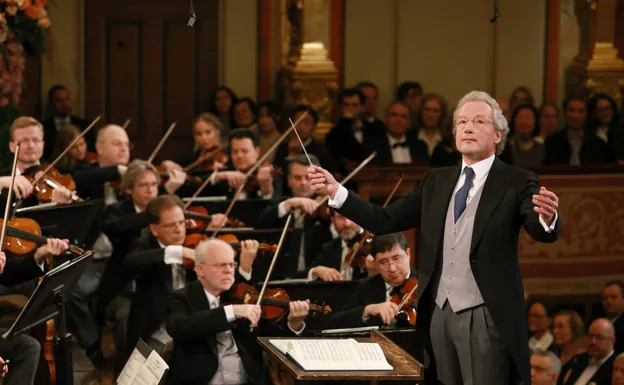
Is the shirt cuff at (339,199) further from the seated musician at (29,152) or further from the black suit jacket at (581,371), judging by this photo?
the black suit jacket at (581,371)

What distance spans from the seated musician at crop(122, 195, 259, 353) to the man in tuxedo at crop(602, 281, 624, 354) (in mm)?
2250

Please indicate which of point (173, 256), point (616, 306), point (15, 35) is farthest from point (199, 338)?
point (15, 35)

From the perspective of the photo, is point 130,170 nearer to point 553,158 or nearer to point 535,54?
point 553,158

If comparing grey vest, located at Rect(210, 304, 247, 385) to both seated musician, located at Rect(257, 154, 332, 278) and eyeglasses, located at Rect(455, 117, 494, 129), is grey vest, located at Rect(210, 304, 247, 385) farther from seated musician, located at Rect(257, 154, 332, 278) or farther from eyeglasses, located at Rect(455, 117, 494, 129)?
eyeglasses, located at Rect(455, 117, 494, 129)

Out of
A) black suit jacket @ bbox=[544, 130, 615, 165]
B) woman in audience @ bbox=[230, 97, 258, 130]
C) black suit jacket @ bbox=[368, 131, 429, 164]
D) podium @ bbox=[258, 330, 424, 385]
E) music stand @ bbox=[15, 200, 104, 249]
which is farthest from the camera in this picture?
woman in audience @ bbox=[230, 97, 258, 130]

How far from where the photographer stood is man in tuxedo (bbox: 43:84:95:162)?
26.0ft

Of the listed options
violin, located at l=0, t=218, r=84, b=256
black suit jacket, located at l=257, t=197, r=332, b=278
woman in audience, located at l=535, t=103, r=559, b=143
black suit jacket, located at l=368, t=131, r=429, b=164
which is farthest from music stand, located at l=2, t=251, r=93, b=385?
woman in audience, located at l=535, t=103, r=559, b=143

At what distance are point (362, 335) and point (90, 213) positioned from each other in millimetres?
1795

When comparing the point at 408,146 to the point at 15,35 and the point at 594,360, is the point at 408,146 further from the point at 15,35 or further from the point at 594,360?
the point at 15,35

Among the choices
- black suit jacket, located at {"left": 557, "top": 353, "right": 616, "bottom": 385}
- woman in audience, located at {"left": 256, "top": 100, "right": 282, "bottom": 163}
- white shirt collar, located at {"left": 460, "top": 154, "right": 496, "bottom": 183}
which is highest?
white shirt collar, located at {"left": 460, "top": 154, "right": 496, "bottom": 183}

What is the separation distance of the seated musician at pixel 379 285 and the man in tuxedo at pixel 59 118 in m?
3.16

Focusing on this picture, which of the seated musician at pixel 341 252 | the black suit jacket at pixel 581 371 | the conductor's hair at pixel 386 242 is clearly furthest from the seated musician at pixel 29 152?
the black suit jacket at pixel 581 371

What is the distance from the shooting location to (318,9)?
28.4 feet

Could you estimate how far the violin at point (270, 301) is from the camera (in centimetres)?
508
